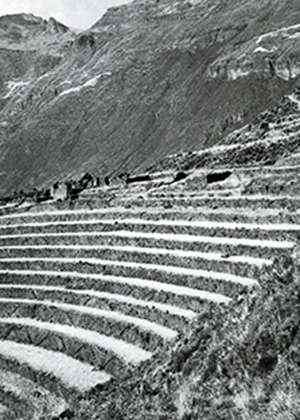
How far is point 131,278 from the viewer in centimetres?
1736

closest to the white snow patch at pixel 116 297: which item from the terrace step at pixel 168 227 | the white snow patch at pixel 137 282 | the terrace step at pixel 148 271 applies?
the white snow patch at pixel 137 282

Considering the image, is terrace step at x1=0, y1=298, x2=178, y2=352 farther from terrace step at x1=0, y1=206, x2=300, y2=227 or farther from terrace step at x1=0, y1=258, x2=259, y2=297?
terrace step at x1=0, y1=206, x2=300, y2=227

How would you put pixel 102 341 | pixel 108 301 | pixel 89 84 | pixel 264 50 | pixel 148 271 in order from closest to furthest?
pixel 102 341
pixel 108 301
pixel 148 271
pixel 264 50
pixel 89 84

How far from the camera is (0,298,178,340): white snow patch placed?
13.9 m

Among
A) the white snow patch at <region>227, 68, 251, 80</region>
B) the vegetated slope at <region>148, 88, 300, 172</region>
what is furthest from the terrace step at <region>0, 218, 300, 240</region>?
the white snow patch at <region>227, 68, 251, 80</region>

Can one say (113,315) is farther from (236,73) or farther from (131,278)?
(236,73)

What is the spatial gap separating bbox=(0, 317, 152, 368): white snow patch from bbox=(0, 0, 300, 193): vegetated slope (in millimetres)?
A: 37951

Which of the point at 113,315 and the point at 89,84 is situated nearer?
the point at 113,315

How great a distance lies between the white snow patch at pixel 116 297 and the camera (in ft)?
46.6

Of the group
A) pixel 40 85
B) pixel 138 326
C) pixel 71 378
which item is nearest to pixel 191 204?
pixel 138 326

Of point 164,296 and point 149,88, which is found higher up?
point 149,88

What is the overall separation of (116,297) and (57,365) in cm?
245

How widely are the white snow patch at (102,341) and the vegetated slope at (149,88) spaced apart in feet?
125

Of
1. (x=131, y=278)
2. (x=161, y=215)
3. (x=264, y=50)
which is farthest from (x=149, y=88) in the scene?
(x=131, y=278)
